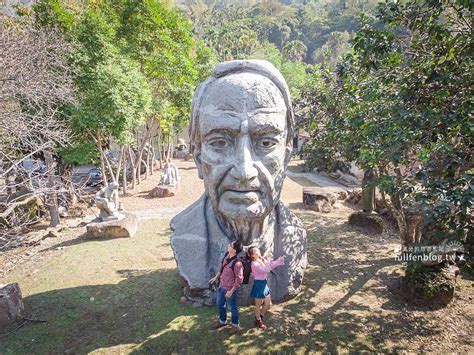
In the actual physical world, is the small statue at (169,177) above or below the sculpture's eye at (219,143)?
below

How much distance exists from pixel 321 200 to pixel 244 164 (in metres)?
7.70

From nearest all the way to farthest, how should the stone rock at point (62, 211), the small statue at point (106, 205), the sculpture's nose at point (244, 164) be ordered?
the sculpture's nose at point (244, 164) → the small statue at point (106, 205) → the stone rock at point (62, 211)

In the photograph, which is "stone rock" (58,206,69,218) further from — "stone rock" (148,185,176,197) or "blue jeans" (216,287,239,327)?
"blue jeans" (216,287,239,327)

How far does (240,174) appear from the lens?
4117 mm

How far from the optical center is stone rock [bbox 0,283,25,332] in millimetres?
4836

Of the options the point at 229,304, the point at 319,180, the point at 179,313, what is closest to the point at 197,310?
the point at 179,313

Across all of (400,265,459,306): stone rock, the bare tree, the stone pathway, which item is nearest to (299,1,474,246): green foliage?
(400,265,459,306): stone rock

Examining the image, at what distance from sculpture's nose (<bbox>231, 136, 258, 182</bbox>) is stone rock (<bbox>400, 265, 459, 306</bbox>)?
9.88 feet

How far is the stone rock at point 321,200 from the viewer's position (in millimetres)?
11219

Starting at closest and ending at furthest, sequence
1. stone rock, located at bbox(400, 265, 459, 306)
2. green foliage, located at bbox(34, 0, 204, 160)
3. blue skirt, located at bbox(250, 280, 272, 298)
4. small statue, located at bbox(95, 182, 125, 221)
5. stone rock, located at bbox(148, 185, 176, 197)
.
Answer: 1. blue skirt, located at bbox(250, 280, 272, 298)
2. stone rock, located at bbox(400, 265, 459, 306)
3. small statue, located at bbox(95, 182, 125, 221)
4. green foliage, located at bbox(34, 0, 204, 160)
5. stone rock, located at bbox(148, 185, 176, 197)

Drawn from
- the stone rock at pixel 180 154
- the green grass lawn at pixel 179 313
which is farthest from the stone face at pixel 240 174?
the stone rock at pixel 180 154

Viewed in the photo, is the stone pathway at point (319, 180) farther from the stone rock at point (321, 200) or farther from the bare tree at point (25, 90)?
the bare tree at point (25, 90)

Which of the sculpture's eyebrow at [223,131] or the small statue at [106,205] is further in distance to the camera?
the small statue at [106,205]

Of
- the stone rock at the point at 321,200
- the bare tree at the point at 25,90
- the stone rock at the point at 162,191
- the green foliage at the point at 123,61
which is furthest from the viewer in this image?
the stone rock at the point at 162,191
